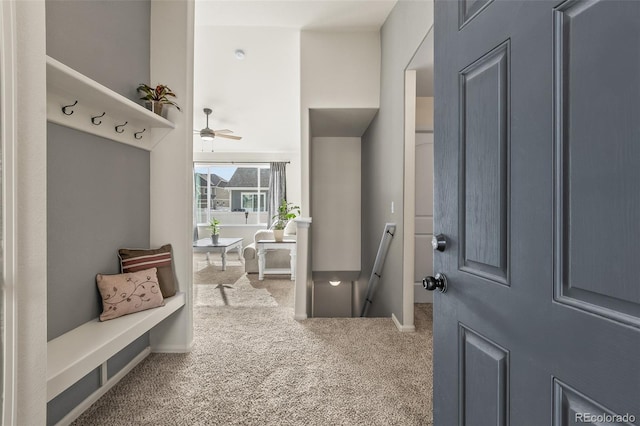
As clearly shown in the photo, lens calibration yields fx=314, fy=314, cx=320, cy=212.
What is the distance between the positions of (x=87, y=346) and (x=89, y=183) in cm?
84

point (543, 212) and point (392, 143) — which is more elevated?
point (392, 143)

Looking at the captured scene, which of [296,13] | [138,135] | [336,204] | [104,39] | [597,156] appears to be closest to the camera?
[597,156]

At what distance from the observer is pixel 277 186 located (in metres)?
7.57

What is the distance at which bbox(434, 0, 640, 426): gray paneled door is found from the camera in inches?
20.3

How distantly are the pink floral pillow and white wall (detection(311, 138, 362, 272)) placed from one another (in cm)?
303

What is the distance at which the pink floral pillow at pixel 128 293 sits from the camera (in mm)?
1773

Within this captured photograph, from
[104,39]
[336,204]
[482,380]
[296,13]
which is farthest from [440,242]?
[336,204]

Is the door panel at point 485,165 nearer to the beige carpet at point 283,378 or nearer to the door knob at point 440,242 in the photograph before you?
the door knob at point 440,242

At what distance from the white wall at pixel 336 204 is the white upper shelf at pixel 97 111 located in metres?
2.84

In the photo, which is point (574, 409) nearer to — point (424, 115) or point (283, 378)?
point (283, 378)

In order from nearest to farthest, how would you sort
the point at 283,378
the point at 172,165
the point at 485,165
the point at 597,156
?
the point at 597,156
the point at 485,165
the point at 283,378
the point at 172,165

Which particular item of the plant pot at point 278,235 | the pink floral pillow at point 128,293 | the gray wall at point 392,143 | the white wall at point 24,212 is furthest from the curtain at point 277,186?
the white wall at point 24,212

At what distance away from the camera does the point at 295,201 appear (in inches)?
299

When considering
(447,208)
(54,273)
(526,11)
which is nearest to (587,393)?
(447,208)
